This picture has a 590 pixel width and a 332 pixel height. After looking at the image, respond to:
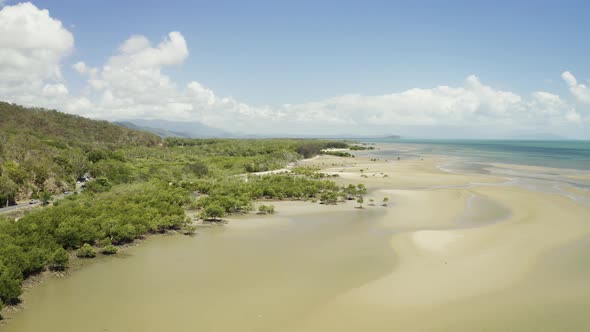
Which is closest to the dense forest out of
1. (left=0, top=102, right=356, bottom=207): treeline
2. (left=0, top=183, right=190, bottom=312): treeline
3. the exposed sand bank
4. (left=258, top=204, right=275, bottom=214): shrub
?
(left=0, top=183, right=190, bottom=312): treeline

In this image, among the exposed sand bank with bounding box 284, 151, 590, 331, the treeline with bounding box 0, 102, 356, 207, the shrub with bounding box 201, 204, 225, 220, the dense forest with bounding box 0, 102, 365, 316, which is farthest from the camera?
the treeline with bounding box 0, 102, 356, 207

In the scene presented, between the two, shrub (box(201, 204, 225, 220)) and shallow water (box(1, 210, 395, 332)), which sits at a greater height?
shrub (box(201, 204, 225, 220))

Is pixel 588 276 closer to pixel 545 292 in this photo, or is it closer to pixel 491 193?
pixel 545 292

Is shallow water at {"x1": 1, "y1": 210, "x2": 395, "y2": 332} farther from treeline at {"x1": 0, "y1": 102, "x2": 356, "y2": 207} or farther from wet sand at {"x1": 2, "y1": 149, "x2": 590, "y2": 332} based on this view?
treeline at {"x1": 0, "y1": 102, "x2": 356, "y2": 207}

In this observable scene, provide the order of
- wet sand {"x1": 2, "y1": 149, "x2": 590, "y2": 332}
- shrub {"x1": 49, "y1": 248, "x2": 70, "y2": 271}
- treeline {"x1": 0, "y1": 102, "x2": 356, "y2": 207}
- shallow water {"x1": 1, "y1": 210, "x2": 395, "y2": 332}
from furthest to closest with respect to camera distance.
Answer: treeline {"x1": 0, "y1": 102, "x2": 356, "y2": 207}, shrub {"x1": 49, "y1": 248, "x2": 70, "y2": 271}, wet sand {"x1": 2, "y1": 149, "x2": 590, "y2": 332}, shallow water {"x1": 1, "y1": 210, "x2": 395, "y2": 332}

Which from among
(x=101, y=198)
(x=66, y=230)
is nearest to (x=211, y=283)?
(x=66, y=230)

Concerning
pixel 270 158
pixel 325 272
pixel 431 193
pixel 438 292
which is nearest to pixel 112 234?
pixel 325 272

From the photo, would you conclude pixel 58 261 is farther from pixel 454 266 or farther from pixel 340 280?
pixel 454 266
